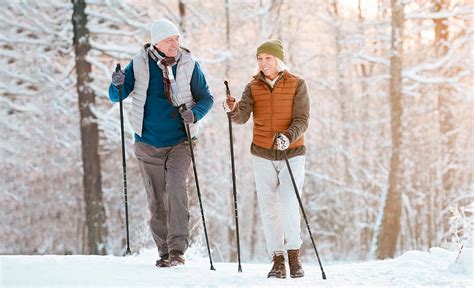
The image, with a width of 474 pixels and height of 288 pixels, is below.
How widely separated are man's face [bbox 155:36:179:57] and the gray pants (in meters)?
0.78

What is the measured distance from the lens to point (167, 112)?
5.98 metres

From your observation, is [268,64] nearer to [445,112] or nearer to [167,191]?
[167,191]

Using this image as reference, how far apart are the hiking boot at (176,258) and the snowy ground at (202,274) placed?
0.07m

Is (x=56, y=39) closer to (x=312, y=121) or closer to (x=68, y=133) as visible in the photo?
(x=68, y=133)

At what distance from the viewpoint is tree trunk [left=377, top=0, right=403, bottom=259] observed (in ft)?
48.6

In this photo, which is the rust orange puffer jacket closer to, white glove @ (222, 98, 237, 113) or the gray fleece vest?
white glove @ (222, 98, 237, 113)

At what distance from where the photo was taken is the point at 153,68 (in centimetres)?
598

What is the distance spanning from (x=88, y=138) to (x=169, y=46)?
7.96m

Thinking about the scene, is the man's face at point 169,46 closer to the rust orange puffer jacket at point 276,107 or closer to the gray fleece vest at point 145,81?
the gray fleece vest at point 145,81

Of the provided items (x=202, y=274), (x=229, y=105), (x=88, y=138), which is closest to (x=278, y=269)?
(x=202, y=274)

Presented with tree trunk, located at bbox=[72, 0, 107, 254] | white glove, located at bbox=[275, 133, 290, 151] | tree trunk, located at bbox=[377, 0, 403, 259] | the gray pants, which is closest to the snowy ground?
the gray pants

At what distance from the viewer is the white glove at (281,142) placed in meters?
5.61

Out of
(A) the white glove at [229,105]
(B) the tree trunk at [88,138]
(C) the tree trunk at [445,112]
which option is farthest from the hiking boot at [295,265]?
(C) the tree trunk at [445,112]

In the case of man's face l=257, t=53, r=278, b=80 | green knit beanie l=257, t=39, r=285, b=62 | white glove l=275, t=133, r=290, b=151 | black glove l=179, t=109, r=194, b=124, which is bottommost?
white glove l=275, t=133, r=290, b=151
